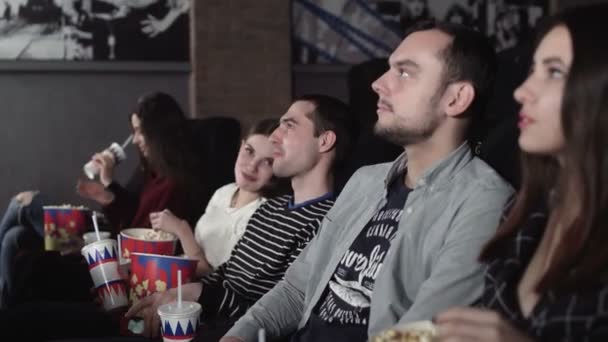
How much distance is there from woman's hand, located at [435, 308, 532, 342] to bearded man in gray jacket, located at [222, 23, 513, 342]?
19 cm

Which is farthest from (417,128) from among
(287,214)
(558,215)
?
(287,214)

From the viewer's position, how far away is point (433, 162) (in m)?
1.43

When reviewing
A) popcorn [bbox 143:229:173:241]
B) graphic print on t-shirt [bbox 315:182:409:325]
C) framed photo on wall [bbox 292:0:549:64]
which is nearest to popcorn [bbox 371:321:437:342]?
graphic print on t-shirt [bbox 315:182:409:325]

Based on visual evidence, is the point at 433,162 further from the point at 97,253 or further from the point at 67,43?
the point at 67,43

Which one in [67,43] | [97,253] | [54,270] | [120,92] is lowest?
[54,270]

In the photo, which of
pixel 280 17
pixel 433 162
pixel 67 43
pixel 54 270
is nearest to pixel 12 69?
pixel 67 43

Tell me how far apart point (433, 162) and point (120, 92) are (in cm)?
273

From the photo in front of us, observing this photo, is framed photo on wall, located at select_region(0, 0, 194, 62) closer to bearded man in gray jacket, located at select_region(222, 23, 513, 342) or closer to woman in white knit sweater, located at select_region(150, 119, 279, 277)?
woman in white knit sweater, located at select_region(150, 119, 279, 277)

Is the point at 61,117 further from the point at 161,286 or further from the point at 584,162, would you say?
the point at 584,162

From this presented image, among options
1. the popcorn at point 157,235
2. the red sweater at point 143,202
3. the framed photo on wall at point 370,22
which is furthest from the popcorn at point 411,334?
the framed photo on wall at point 370,22

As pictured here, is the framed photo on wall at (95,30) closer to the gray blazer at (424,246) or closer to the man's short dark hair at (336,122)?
the man's short dark hair at (336,122)

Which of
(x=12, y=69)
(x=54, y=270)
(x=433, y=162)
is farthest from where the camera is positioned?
(x=12, y=69)

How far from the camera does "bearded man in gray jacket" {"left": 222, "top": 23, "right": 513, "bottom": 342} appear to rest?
4.04 ft

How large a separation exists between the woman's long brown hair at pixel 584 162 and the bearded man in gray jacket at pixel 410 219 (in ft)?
0.84
